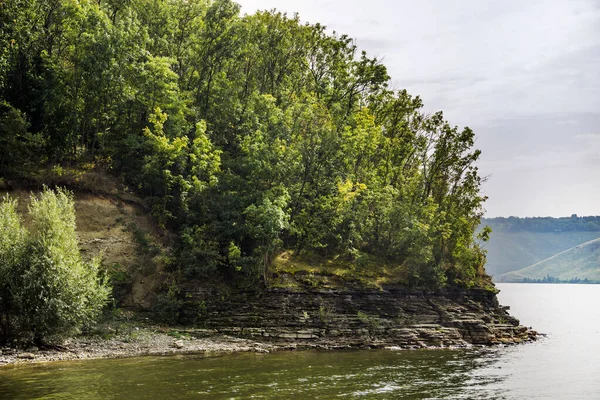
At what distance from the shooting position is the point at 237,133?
6731 cm

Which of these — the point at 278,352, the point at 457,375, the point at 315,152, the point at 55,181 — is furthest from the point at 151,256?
the point at 457,375

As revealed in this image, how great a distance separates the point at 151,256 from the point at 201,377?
77.9 ft

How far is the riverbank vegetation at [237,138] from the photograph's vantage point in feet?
183

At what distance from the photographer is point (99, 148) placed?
204 ft

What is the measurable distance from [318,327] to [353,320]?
4.21 m

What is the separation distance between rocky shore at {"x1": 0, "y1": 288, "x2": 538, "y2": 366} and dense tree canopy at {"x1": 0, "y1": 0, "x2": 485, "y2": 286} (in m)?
3.81

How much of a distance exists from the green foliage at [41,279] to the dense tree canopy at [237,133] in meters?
16.0

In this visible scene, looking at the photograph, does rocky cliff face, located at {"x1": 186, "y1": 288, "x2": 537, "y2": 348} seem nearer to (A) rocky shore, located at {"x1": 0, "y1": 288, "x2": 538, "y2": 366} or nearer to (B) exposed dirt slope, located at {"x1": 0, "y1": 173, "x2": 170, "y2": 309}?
(A) rocky shore, located at {"x1": 0, "y1": 288, "x2": 538, "y2": 366}

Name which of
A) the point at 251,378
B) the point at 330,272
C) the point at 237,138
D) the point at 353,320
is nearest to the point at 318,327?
the point at 353,320

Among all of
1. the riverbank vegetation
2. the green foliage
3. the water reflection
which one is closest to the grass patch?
the riverbank vegetation

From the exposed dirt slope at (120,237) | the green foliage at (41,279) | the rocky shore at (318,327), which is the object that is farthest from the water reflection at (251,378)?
the exposed dirt slope at (120,237)

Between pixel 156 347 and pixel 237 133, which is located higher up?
pixel 237 133

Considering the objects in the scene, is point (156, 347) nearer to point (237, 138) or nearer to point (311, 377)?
point (311, 377)

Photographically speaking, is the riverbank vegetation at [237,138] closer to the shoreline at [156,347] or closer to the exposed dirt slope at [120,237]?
the exposed dirt slope at [120,237]
